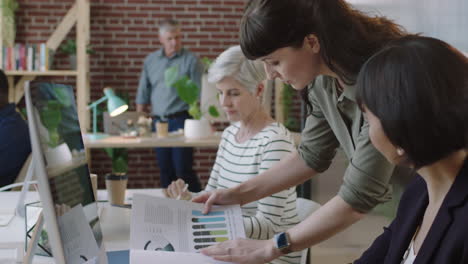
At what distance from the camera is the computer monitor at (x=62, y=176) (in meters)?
0.81

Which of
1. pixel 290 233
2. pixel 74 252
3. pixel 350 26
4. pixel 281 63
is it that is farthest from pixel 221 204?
pixel 74 252

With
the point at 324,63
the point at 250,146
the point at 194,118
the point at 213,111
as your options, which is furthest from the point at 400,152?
the point at 194,118

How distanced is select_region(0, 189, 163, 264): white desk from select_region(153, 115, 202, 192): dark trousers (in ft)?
10.2

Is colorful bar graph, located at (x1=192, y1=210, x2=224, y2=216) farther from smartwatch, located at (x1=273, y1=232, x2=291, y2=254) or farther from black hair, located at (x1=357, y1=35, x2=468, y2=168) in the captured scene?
black hair, located at (x1=357, y1=35, x2=468, y2=168)

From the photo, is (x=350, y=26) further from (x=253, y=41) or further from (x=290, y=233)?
(x=290, y=233)

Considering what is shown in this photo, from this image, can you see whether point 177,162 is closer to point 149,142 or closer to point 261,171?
point 149,142

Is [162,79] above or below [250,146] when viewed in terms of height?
below

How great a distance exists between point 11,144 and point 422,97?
236 centimetres

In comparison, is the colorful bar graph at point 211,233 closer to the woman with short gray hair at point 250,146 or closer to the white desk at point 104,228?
the white desk at point 104,228

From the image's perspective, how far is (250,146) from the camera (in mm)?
2020

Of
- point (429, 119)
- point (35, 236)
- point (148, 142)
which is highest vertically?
point (429, 119)

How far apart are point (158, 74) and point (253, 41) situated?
14.7 ft

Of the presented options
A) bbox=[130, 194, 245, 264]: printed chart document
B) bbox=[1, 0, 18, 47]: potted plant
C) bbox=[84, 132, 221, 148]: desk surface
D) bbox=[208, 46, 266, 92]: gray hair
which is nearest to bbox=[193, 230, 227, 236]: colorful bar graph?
bbox=[130, 194, 245, 264]: printed chart document

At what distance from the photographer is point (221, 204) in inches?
59.7
